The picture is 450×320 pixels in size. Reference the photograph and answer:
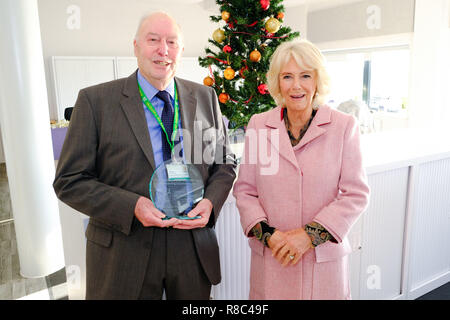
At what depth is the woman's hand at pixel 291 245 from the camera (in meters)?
1.27

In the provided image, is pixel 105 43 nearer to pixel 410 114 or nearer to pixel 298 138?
pixel 410 114

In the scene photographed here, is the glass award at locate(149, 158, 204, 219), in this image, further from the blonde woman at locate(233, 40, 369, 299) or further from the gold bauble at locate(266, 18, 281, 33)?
the gold bauble at locate(266, 18, 281, 33)

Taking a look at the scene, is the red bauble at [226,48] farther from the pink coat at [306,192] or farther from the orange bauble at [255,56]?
the pink coat at [306,192]

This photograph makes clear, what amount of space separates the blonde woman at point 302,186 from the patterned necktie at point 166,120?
32cm

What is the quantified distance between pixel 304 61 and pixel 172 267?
83cm

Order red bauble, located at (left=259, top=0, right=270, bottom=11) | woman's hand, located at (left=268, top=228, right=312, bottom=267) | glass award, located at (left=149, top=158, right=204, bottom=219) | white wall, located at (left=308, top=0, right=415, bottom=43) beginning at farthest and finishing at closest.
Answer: white wall, located at (left=308, top=0, right=415, bottom=43) < red bauble, located at (left=259, top=0, right=270, bottom=11) < woman's hand, located at (left=268, top=228, right=312, bottom=267) < glass award, located at (left=149, top=158, right=204, bottom=219)

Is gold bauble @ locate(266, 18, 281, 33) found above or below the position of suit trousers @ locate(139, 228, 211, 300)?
above

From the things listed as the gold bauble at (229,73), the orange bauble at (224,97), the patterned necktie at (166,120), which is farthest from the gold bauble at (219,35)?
the patterned necktie at (166,120)

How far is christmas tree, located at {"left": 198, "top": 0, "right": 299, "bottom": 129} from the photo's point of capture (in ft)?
7.52

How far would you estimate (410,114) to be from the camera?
6340 millimetres

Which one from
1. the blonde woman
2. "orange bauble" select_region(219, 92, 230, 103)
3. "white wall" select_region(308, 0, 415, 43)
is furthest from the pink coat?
"white wall" select_region(308, 0, 415, 43)

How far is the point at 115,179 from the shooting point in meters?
1.23

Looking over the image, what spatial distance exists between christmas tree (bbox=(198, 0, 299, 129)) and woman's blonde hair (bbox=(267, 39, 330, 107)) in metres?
0.94

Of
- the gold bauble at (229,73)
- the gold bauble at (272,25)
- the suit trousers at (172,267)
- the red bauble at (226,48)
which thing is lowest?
the suit trousers at (172,267)
